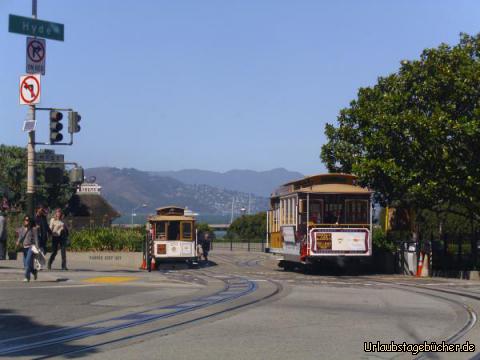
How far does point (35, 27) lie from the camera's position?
20.8 metres

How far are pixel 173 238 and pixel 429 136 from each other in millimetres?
10695

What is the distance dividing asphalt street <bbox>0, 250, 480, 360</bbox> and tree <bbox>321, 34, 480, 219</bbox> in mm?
4794

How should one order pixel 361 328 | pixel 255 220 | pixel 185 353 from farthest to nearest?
pixel 255 220, pixel 361 328, pixel 185 353

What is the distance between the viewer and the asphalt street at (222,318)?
984 cm

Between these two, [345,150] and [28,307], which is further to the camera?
[345,150]

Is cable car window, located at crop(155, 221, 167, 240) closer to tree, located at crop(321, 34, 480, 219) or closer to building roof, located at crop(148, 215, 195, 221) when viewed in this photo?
building roof, located at crop(148, 215, 195, 221)

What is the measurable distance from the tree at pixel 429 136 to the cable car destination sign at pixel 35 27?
10765mm

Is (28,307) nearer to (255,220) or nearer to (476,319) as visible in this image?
(476,319)

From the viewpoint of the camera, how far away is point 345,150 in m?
30.6

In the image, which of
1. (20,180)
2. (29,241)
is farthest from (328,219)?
(20,180)

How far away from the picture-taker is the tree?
2383cm

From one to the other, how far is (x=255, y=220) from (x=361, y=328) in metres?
67.9

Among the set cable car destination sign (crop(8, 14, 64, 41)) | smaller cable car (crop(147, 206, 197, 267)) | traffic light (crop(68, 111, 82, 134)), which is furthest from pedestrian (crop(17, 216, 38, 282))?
smaller cable car (crop(147, 206, 197, 267))

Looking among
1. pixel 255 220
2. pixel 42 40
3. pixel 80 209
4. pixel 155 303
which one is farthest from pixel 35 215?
pixel 255 220
